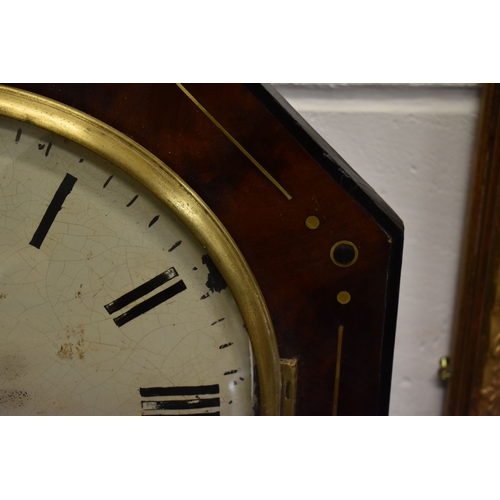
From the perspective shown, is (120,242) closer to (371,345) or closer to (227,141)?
(227,141)

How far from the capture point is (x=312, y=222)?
0.48 metres

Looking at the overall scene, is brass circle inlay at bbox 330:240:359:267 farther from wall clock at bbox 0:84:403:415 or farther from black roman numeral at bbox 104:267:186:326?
black roman numeral at bbox 104:267:186:326

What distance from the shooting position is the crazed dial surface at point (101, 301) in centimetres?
47

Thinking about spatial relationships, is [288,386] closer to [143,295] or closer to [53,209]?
[143,295]

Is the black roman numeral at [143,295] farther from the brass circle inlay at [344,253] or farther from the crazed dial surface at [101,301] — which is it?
the brass circle inlay at [344,253]

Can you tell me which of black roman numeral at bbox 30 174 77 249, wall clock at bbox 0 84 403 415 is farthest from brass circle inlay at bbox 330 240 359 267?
black roman numeral at bbox 30 174 77 249

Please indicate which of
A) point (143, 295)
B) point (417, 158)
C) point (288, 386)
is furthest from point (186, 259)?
point (417, 158)

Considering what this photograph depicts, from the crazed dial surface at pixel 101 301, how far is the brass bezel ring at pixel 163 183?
13 mm

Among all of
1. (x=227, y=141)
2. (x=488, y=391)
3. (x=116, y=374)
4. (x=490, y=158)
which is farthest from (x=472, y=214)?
(x=116, y=374)

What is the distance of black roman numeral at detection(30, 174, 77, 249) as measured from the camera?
18.5 inches

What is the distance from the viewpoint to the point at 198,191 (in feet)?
1.56

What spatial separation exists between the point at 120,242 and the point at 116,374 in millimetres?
136

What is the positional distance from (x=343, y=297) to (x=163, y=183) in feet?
0.67

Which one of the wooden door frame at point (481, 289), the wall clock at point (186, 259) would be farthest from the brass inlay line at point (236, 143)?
the wooden door frame at point (481, 289)
